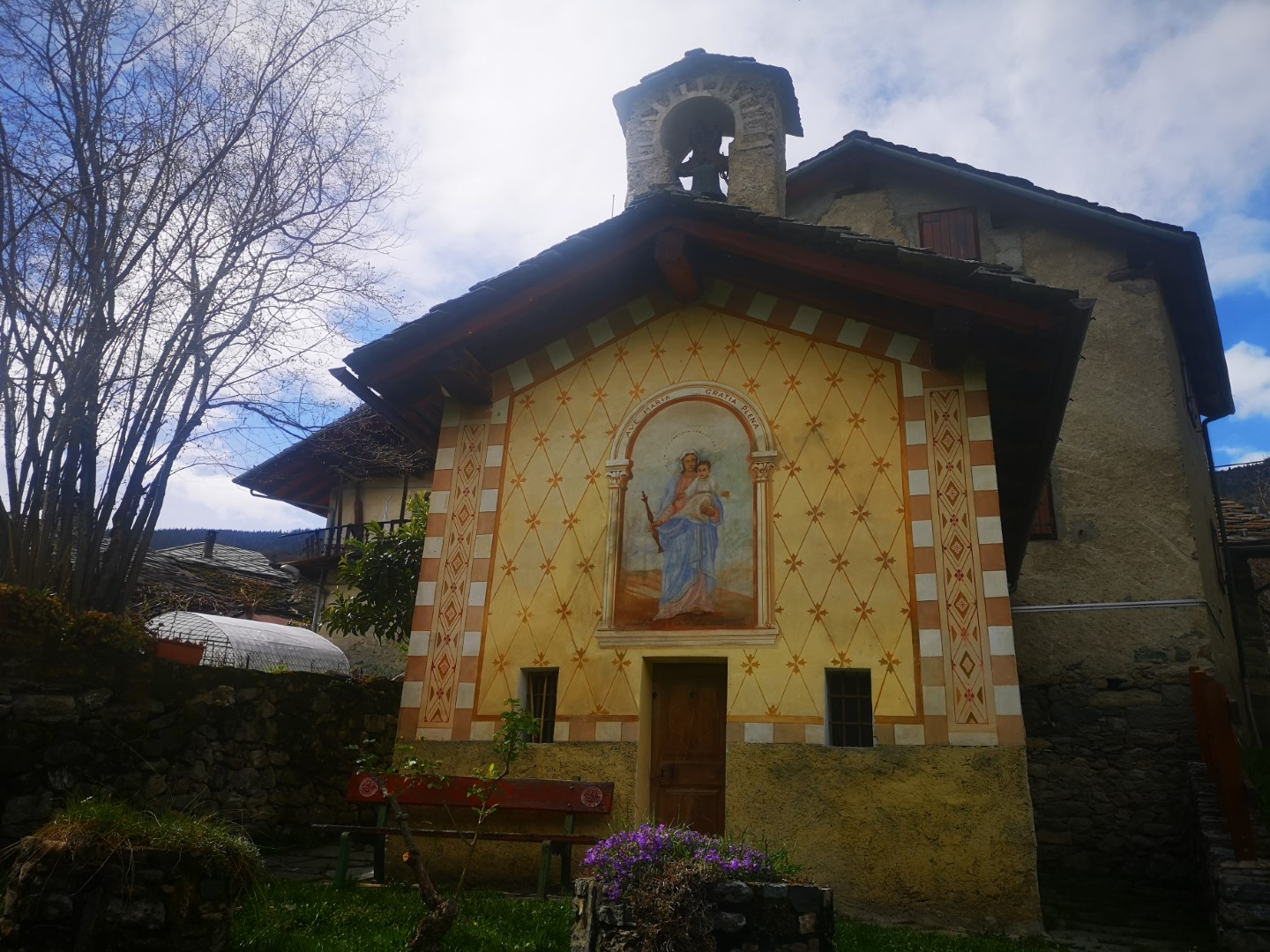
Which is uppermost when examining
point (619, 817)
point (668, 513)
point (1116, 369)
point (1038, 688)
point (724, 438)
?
point (1116, 369)

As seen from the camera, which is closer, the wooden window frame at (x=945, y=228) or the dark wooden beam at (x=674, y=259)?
the dark wooden beam at (x=674, y=259)

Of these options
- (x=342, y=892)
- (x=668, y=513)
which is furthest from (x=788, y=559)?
(x=342, y=892)

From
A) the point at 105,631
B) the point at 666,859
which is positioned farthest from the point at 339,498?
the point at 666,859

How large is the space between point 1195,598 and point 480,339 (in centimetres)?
947

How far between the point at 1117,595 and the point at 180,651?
442 inches

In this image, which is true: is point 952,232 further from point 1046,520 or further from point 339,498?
point 339,498

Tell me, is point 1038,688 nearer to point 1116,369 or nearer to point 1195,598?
point 1195,598

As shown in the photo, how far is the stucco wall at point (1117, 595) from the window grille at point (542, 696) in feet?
23.8

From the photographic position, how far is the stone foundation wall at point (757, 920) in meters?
4.55

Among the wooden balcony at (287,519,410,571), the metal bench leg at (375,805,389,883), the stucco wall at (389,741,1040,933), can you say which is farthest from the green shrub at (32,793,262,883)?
the wooden balcony at (287,519,410,571)

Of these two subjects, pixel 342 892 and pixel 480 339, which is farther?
pixel 480 339

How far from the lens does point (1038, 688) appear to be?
1283 cm

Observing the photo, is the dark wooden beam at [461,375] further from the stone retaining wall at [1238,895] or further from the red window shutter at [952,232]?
the red window shutter at [952,232]

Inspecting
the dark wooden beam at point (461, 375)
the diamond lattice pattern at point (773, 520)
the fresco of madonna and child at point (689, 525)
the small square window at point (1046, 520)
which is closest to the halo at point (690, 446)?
the fresco of madonna and child at point (689, 525)
